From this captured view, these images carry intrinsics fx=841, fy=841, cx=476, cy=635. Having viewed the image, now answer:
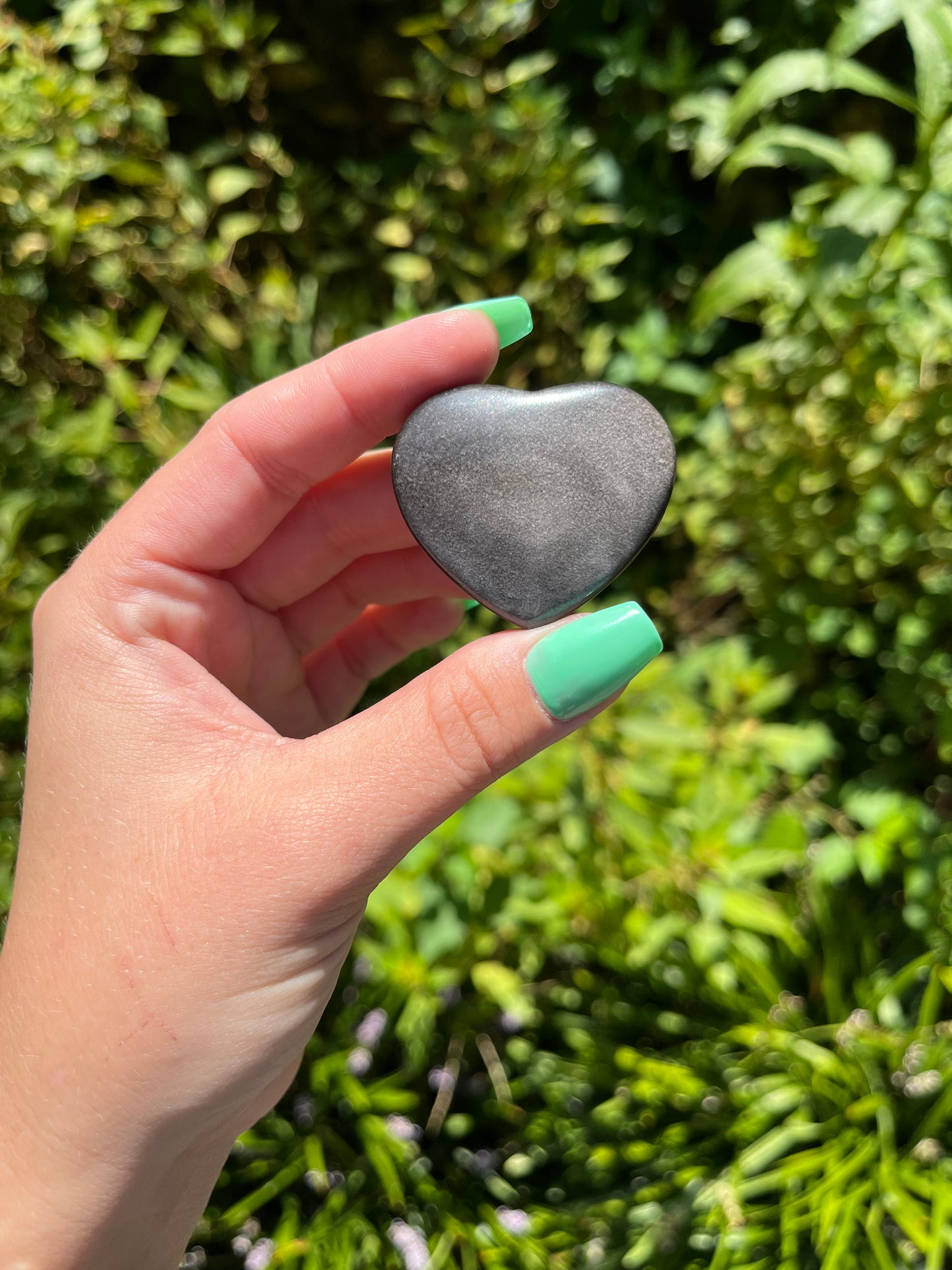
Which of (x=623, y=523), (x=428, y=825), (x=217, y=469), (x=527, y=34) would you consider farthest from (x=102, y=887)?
(x=527, y=34)

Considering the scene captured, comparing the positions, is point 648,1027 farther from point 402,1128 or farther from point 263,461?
point 263,461

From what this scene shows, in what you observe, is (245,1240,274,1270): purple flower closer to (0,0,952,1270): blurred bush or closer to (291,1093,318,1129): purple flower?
(0,0,952,1270): blurred bush

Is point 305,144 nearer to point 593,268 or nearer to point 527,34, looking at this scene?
point 527,34

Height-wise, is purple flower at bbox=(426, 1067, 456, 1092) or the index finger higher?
the index finger

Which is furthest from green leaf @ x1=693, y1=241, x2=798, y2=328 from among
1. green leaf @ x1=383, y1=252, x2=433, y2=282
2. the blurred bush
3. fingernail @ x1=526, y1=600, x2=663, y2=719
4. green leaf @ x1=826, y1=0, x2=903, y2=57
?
green leaf @ x1=383, y1=252, x2=433, y2=282

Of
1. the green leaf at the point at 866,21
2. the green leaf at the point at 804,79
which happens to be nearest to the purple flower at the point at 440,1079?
the green leaf at the point at 804,79

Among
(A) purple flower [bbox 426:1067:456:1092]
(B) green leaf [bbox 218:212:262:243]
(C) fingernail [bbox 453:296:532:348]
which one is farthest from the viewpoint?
(A) purple flower [bbox 426:1067:456:1092]
